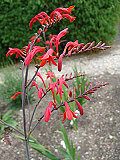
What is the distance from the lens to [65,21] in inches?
184

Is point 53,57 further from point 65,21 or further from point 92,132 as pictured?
point 65,21

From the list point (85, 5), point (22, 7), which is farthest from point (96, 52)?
point (22, 7)

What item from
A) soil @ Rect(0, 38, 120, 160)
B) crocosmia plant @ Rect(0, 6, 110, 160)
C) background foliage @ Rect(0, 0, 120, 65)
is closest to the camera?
crocosmia plant @ Rect(0, 6, 110, 160)

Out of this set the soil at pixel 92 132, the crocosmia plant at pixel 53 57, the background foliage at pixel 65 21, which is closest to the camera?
the crocosmia plant at pixel 53 57

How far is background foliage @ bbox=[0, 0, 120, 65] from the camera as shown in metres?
4.48

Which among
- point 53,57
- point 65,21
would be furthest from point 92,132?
point 65,21

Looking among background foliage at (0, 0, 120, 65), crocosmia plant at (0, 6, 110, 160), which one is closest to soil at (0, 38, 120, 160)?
crocosmia plant at (0, 6, 110, 160)

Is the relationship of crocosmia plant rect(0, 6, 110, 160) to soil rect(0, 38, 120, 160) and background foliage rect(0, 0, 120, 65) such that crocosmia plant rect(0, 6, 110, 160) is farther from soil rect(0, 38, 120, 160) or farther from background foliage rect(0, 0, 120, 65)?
background foliage rect(0, 0, 120, 65)

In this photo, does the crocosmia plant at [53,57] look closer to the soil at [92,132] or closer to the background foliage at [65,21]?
the soil at [92,132]

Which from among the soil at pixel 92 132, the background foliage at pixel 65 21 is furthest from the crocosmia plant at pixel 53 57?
the background foliage at pixel 65 21

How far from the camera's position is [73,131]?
7.52ft

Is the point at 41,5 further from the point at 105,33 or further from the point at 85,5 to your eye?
the point at 105,33

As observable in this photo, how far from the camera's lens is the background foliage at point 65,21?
4.48 m

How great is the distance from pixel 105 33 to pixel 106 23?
26 cm
